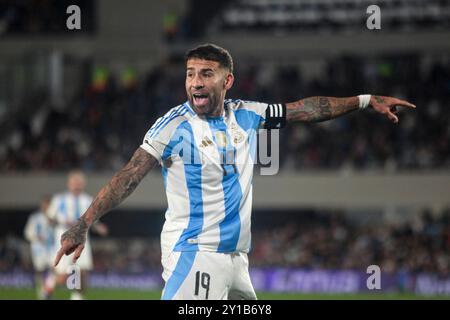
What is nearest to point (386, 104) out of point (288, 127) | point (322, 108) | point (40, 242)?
point (322, 108)

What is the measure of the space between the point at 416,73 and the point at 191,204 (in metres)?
19.1

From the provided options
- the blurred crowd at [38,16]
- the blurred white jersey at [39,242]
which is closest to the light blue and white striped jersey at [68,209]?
the blurred white jersey at [39,242]

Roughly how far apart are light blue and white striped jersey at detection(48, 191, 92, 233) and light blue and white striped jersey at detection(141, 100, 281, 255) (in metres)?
8.38

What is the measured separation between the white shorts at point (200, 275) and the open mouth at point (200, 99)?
925mm

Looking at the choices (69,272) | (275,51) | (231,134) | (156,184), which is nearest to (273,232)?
(156,184)

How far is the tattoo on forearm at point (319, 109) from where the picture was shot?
6.16m

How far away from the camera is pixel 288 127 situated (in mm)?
23594

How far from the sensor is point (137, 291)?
20500mm

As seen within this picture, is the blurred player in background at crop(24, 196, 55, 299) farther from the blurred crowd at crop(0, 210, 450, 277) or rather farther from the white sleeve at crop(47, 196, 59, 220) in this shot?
the white sleeve at crop(47, 196, 59, 220)

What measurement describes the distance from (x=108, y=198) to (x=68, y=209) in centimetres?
879

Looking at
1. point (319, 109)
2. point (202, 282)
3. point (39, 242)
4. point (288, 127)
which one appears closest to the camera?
point (202, 282)

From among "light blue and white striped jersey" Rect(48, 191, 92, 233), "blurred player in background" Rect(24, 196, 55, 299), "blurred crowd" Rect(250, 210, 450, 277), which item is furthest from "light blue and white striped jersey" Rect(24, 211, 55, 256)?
"blurred crowd" Rect(250, 210, 450, 277)

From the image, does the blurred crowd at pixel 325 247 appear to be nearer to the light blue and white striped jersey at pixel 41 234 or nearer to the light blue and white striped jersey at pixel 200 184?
the light blue and white striped jersey at pixel 41 234

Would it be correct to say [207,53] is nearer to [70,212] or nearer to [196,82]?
[196,82]
